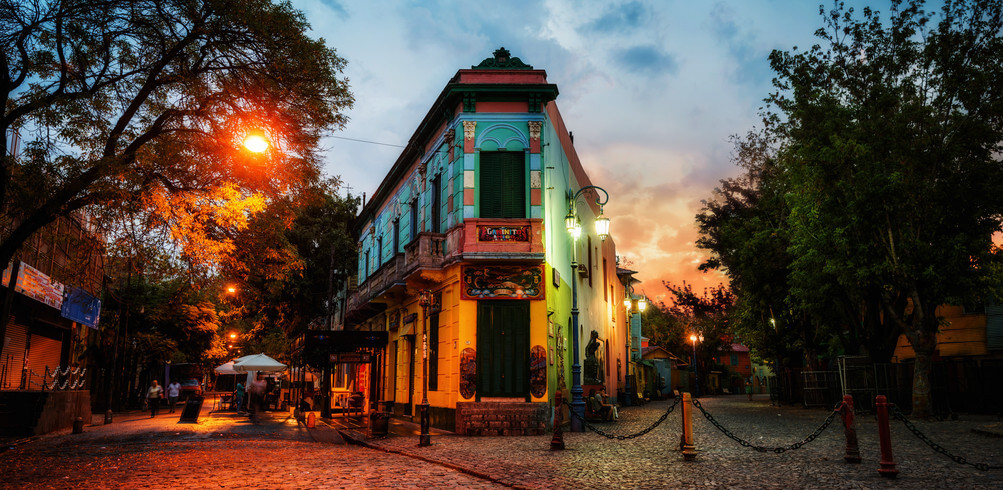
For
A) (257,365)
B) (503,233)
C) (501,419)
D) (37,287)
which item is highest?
(503,233)

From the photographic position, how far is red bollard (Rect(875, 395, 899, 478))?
28.6 ft

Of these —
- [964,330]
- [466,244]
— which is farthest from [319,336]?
[964,330]

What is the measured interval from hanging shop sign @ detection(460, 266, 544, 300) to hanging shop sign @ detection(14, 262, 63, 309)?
10382 millimetres

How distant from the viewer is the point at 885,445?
8.91m

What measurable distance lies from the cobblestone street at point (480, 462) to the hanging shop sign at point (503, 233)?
4.94 metres

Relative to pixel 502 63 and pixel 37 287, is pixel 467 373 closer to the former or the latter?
pixel 502 63

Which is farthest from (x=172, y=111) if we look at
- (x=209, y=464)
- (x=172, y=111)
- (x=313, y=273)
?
(x=313, y=273)

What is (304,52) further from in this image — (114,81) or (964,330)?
(964,330)

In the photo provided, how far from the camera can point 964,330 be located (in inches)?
1008

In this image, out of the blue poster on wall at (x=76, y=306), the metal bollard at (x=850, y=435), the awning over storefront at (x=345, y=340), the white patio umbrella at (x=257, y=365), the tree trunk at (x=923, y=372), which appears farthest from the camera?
the white patio umbrella at (x=257, y=365)

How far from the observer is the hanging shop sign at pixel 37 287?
701 inches

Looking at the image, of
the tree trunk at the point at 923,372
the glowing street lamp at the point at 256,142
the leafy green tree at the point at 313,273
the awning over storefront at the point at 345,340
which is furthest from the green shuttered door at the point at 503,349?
the leafy green tree at the point at 313,273

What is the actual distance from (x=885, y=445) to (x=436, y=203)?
14329 millimetres

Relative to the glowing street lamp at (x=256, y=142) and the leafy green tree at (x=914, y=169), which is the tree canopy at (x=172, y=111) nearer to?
the glowing street lamp at (x=256, y=142)
